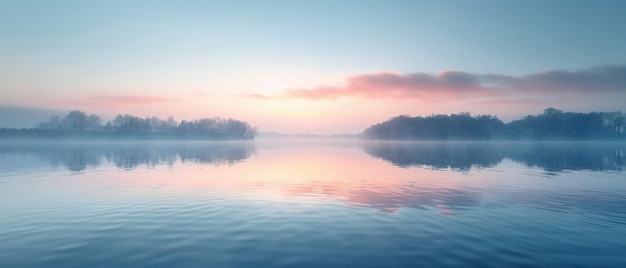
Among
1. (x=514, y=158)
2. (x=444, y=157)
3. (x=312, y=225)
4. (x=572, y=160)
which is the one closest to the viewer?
(x=312, y=225)

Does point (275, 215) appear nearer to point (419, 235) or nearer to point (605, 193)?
point (419, 235)

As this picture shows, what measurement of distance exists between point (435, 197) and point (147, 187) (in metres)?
26.1

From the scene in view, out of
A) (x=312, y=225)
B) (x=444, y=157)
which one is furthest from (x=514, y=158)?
(x=312, y=225)

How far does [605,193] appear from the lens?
85.5 ft

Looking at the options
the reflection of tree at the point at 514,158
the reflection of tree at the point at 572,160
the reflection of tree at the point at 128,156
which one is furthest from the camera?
the reflection of tree at the point at 128,156

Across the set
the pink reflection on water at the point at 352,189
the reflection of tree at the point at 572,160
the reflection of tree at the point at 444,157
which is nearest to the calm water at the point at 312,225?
the pink reflection on water at the point at 352,189

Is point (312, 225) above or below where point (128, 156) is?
below

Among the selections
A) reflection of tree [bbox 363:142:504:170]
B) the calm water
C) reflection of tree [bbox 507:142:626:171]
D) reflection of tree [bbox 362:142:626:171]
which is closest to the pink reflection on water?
the calm water

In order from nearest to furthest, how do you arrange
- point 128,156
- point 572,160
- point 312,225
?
point 312,225, point 572,160, point 128,156

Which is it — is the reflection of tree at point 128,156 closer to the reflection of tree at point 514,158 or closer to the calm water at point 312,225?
A: the calm water at point 312,225

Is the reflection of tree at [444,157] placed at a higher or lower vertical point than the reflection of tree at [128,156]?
lower

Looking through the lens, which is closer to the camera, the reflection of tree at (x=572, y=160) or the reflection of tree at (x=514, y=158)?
the reflection of tree at (x=572, y=160)

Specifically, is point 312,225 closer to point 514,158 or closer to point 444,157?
point 444,157

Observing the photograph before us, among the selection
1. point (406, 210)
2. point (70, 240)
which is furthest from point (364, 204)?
point (70, 240)
